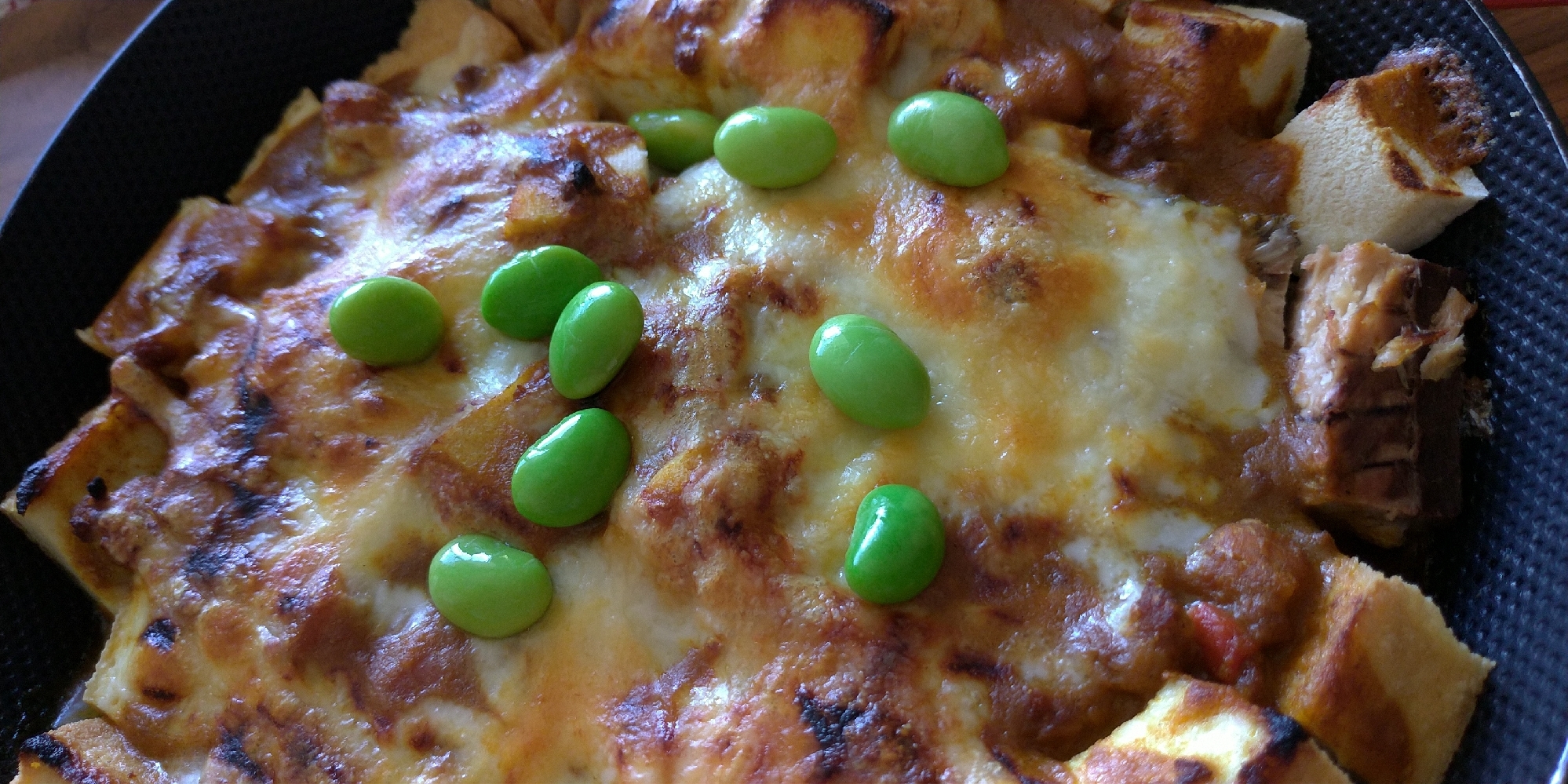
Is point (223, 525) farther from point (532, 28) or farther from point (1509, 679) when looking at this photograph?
point (1509, 679)

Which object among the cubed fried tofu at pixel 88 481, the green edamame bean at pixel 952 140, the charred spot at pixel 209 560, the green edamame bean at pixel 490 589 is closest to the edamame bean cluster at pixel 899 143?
the green edamame bean at pixel 952 140

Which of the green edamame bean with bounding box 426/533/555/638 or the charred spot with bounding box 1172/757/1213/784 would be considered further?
the green edamame bean with bounding box 426/533/555/638

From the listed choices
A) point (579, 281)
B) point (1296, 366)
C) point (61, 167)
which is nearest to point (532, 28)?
point (579, 281)

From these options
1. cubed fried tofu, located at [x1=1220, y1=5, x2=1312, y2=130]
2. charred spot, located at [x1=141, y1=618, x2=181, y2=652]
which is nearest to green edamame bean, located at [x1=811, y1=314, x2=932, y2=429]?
cubed fried tofu, located at [x1=1220, y1=5, x2=1312, y2=130]

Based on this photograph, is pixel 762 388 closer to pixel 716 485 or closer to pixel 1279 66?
pixel 716 485

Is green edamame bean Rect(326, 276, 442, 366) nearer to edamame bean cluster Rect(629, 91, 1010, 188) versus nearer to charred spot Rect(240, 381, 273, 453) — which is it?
charred spot Rect(240, 381, 273, 453)

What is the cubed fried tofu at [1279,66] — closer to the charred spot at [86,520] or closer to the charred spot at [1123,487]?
the charred spot at [1123,487]
